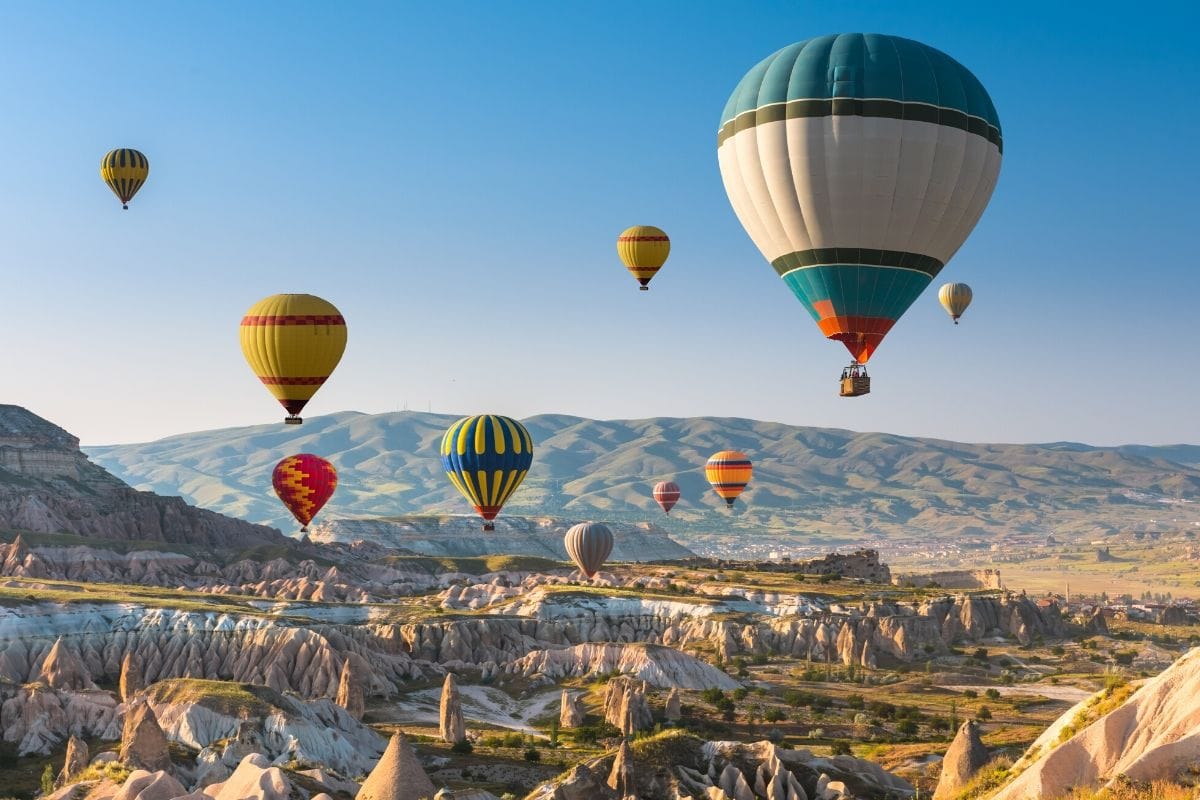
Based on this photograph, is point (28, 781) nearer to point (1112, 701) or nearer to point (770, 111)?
point (770, 111)

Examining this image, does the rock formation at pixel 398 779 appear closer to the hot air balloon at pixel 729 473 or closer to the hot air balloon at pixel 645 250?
the hot air balloon at pixel 645 250

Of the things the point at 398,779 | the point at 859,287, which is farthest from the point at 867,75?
the point at 398,779

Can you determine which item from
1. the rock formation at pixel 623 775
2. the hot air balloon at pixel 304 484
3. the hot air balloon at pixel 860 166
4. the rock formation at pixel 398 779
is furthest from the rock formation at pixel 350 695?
the hot air balloon at pixel 860 166

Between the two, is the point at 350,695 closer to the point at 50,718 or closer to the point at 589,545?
the point at 50,718

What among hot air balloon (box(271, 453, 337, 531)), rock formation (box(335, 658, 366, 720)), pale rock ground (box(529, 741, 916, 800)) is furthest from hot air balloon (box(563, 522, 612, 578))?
pale rock ground (box(529, 741, 916, 800))

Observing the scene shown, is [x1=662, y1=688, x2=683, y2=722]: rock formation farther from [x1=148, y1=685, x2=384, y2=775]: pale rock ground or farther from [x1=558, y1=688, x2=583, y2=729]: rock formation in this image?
[x1=148, y1=685, x2=384, y2=775]: pale rock ground

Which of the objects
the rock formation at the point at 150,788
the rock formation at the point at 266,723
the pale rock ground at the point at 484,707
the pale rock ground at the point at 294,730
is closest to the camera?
the rock formation at the point at 150,788
